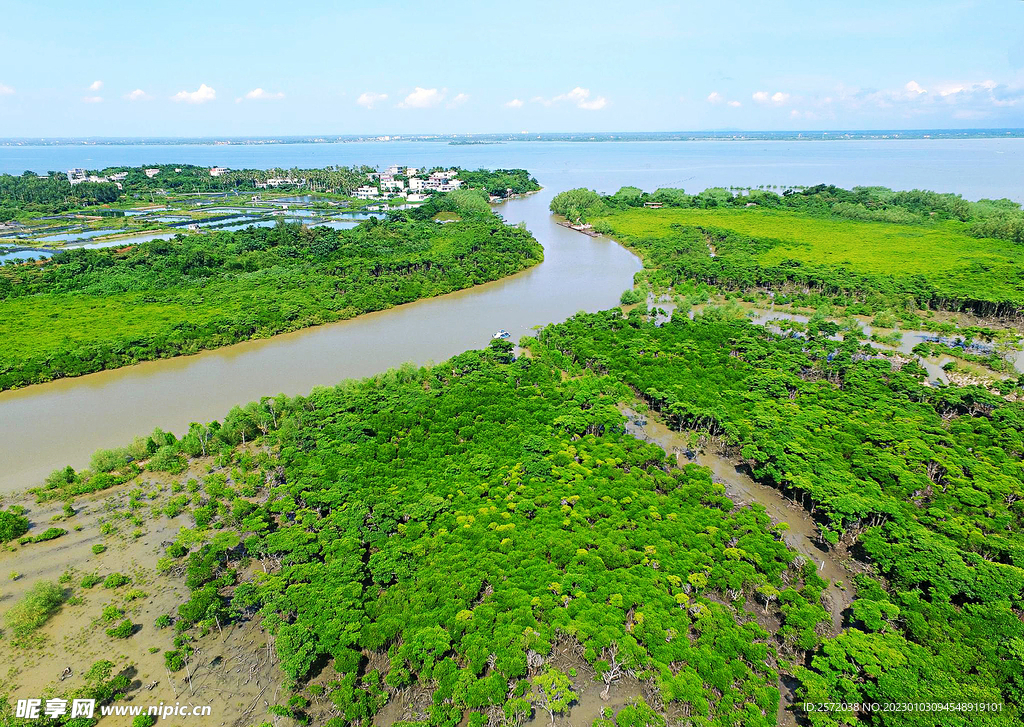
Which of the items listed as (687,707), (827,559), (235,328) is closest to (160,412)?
(235,328)

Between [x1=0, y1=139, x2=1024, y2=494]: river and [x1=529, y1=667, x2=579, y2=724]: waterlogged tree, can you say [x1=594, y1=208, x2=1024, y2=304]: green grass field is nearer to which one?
[x1=0, y1=139, x2=1024, y2=494]: river

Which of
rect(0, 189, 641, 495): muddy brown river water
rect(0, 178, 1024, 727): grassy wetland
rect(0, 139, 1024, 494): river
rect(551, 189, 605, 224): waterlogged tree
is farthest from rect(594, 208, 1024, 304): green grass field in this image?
rect(0, 189, 641, 495): muddy brown river water

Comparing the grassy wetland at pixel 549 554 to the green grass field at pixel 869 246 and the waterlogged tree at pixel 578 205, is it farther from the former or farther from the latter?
the waterlogged tree at pixel 578 205

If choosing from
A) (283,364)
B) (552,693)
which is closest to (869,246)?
(283,364)

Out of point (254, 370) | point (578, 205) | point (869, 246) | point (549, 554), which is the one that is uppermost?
point (578, 205)

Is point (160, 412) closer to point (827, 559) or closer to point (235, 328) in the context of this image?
point (235, 328)

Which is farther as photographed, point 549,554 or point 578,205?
point 578,205

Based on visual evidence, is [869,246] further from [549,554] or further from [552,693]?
[552,693]

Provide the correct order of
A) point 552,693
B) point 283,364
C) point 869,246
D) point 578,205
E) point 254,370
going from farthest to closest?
point 578,205 → point 869,246 → point 283,364 → point 254,370 → point 552,693

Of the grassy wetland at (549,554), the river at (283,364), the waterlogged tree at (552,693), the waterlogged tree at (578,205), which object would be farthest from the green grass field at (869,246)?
the waterlogged tree at (552,693)
